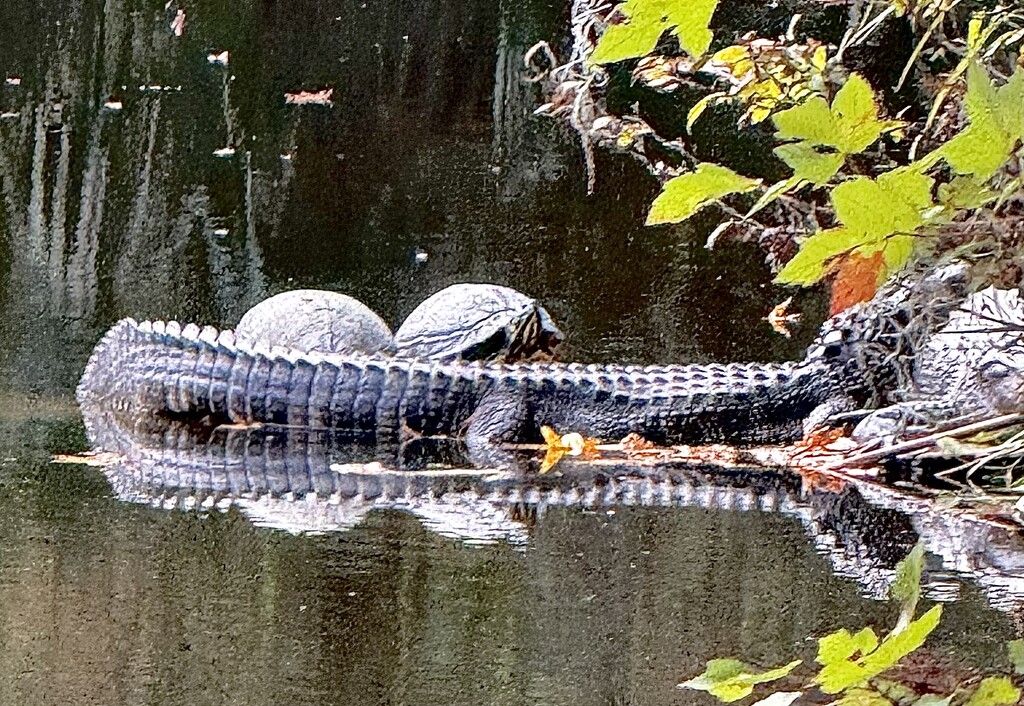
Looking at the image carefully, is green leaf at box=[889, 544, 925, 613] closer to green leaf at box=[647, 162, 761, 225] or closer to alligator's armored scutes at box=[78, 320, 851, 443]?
green leaf at box=[647, 162, 761, 225]

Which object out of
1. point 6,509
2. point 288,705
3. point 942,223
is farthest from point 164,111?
point 942,223

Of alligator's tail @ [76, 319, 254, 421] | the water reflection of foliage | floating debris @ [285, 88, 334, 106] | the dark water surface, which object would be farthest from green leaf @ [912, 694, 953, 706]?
floating debris @ [285, 88, 334, 106]

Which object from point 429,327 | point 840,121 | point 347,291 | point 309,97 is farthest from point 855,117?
point 309,97

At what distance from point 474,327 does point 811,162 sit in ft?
10.7

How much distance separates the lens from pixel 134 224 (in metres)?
5.01

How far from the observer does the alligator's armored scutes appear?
3518 mm

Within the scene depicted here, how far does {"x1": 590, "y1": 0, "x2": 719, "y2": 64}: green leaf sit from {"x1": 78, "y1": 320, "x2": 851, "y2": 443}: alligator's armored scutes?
2.84 m

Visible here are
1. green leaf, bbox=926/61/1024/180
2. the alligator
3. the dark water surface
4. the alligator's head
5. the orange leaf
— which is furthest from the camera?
the alligator

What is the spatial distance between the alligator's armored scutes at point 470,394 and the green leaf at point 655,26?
284cm

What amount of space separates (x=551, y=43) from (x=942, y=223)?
4.59 m

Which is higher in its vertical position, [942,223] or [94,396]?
[942,223]

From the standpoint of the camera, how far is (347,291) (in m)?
4.64

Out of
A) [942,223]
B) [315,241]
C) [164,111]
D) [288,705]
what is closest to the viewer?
[942,223]

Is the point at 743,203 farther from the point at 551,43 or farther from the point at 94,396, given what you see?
the point at 94,396
